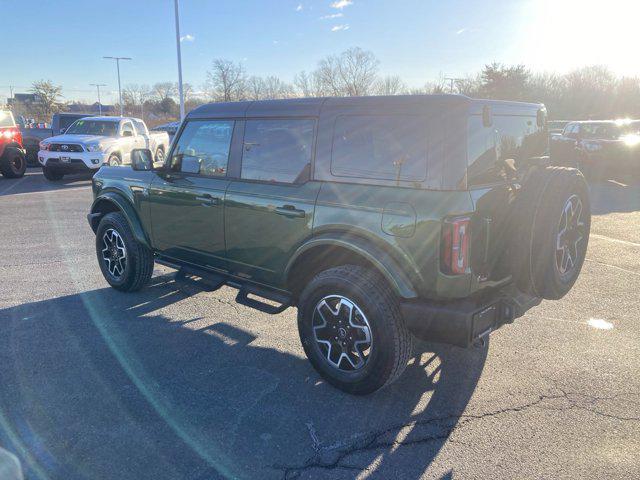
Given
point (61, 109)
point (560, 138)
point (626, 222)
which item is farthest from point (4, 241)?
point (61, 109)

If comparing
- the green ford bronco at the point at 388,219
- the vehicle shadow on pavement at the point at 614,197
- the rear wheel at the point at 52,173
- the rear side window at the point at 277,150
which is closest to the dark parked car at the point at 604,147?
the vehicle shadow on pavement at the point at 614,197

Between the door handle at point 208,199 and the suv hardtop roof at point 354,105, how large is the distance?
0.71 m

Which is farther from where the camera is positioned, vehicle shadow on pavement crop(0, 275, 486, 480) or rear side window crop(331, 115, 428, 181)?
rear side window crop(331, 115, 428, 181)

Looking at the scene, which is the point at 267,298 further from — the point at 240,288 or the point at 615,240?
the point at 615,240

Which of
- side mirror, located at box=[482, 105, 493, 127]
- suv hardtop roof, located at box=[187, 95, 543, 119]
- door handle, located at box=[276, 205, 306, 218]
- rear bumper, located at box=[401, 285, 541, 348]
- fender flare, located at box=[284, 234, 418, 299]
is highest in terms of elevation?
suv hardtop roof, located at box=[187, 95, 543, 119]

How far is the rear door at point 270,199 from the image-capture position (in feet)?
11.8

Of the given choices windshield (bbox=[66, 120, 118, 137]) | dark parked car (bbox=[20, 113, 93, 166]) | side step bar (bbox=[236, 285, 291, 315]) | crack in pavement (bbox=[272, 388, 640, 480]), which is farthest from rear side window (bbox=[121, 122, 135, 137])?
crack in pavement (bbox=[272, 388, 640, 480])

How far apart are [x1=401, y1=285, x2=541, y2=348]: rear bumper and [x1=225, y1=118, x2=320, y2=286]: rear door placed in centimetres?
97

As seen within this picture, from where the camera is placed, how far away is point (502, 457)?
2.73 meters

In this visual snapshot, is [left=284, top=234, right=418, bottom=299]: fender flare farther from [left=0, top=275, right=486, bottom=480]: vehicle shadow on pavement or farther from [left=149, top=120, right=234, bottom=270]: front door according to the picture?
[left=149, top=120, right=234, bottom=270]: front door

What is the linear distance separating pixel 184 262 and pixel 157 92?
7149 cm

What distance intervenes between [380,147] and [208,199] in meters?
1.69

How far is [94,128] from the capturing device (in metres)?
14.7

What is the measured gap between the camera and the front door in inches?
167
